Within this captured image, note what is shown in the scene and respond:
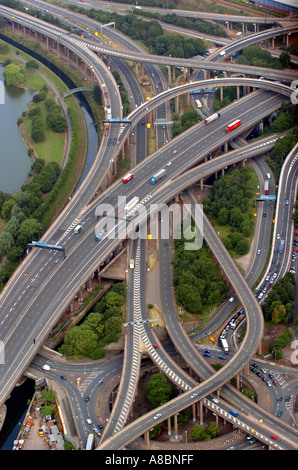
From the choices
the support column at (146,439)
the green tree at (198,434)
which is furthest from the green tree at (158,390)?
the support column at (146,439)

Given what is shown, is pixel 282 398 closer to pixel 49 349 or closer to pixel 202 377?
pixel 202 377

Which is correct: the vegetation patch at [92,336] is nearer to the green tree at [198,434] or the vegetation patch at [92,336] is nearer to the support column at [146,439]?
the support column at [146,439]

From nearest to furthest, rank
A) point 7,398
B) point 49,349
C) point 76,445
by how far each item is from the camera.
A: point 76,445 < point 7,398 < point 49,349

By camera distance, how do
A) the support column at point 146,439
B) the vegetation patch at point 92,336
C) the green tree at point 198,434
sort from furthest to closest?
the vegetation patch at point 92,336 < the green tree at point 198,434 < the support column at point 146,439

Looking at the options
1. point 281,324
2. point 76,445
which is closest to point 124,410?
point 76,445

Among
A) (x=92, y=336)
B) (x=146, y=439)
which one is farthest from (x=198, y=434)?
(x=92, y=336)

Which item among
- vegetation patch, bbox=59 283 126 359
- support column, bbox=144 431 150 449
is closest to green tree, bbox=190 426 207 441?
support column, bbox=144 431 150 449

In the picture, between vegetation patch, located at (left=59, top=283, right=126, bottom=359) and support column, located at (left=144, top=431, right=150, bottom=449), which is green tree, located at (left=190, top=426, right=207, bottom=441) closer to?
support column, located at (left=144, top=431, right=150, bottom=449)

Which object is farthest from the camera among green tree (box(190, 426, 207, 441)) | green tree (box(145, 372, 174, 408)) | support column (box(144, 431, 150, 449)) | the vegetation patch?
the vegetation patch

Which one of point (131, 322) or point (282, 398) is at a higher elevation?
point (131, 322)

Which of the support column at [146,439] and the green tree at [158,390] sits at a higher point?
the green tree at [158,390]

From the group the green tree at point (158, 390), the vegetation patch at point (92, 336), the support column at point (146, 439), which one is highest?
the vegetation patch at point (92, 336)
